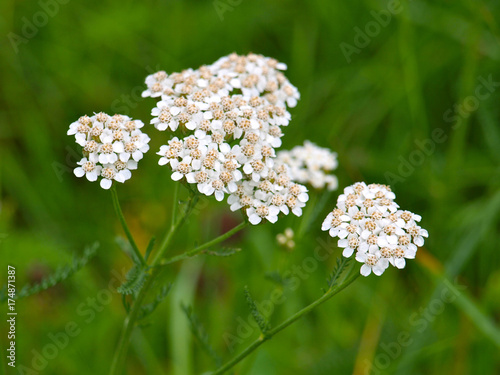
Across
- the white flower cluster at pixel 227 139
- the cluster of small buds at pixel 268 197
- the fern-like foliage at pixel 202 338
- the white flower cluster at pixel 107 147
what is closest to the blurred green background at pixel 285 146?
the cluster of small buds at pixel 268 197

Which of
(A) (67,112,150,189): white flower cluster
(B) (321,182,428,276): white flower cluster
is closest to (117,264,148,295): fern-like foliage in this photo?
(A) (67,112,150,189): white flower cluster

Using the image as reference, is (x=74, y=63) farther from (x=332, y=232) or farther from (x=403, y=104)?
(x=332, y=232)
